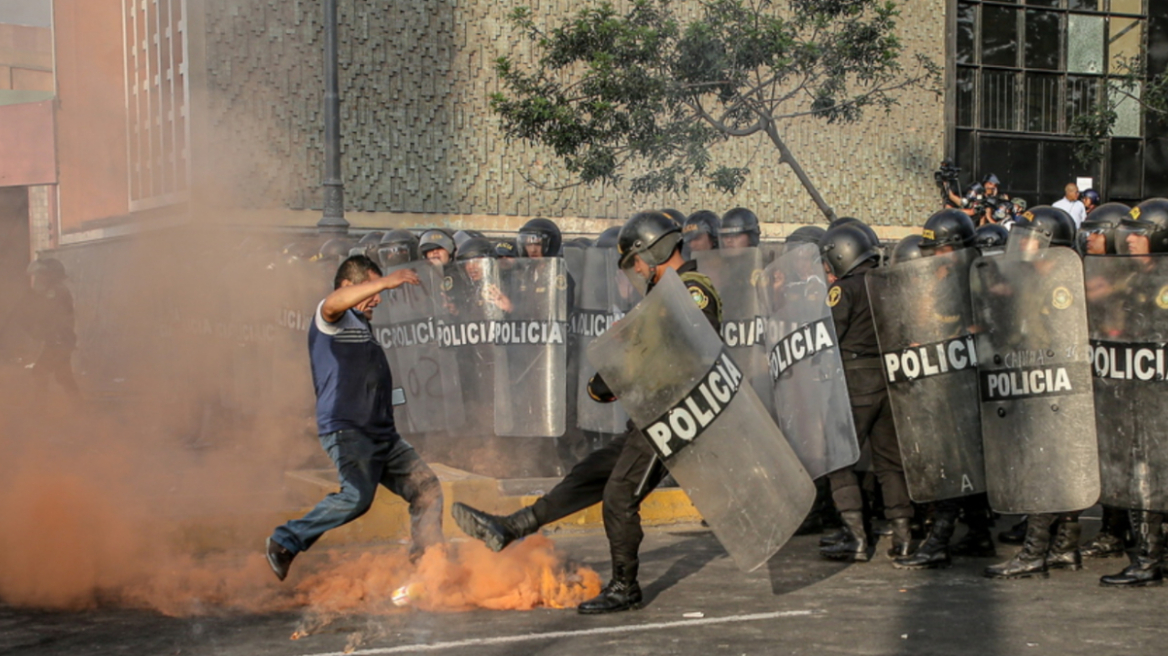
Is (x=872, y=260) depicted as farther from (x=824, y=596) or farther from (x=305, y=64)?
(x=305, y=64)

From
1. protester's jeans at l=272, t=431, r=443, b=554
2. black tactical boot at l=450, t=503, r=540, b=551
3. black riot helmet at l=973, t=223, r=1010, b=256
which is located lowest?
black tactical boot at l=450, t=503, r=540, b=551

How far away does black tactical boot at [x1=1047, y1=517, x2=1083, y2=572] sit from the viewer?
660 cm

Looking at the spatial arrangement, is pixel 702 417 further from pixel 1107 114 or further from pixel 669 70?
pixel 1107 114

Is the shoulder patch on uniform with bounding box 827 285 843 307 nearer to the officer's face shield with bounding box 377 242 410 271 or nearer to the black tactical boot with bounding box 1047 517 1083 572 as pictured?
the black tactical boot with bounding box 1047 517 1083 572

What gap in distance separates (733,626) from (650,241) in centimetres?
180

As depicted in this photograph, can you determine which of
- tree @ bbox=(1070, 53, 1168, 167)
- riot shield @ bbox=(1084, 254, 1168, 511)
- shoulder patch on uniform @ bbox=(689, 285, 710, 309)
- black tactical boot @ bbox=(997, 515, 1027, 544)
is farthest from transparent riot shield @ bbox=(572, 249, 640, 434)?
tree @ bbox=(1070, 53, 1168, 167)

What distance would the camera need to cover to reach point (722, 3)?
581 inches

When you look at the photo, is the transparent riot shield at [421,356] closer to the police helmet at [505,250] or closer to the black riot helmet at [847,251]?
the police helmet at [505,250]

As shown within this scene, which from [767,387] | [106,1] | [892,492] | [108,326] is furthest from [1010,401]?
[108,326]

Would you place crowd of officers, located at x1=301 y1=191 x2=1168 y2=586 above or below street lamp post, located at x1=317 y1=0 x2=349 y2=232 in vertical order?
below

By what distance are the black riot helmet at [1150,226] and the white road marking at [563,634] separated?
8.06 ft

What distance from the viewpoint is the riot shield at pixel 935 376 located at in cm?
664

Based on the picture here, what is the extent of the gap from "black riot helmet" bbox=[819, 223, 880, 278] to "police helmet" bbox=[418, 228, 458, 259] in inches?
137

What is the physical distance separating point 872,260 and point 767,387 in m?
A: 1.32
